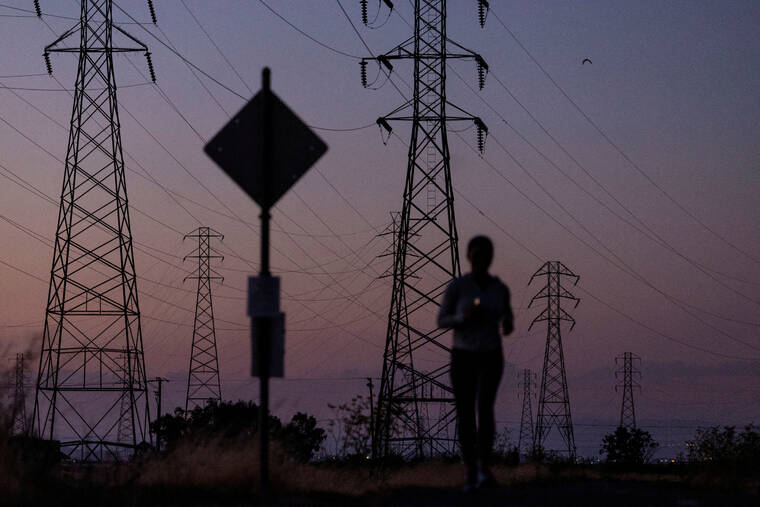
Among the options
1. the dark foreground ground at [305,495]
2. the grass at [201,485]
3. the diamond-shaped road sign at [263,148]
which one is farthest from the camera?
the diamond-shaped road sign at [263,148]

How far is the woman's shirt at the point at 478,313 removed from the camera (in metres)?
10.1

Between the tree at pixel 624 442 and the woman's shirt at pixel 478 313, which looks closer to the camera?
the woman's shirt at pixel 478 313

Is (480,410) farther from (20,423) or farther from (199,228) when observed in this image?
(199,228)

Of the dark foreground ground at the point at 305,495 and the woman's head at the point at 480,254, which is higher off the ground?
the woman's head at the point at 480,254

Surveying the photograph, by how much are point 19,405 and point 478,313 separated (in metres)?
4.51

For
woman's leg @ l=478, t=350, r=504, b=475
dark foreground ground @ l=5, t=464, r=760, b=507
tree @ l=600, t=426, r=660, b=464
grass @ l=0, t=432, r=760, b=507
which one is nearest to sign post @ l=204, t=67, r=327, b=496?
dark foreground ground @ l=5, t=464, r=760, b=507

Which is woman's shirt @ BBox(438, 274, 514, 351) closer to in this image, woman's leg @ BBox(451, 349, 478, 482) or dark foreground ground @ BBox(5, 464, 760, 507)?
woman's leg @ BBox(451, 349, 478, 482)

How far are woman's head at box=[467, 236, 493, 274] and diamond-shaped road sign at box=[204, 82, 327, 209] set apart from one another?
5.20ft

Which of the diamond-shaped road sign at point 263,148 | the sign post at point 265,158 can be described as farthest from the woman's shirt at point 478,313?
the diamond-shaped road sign at point 263,148

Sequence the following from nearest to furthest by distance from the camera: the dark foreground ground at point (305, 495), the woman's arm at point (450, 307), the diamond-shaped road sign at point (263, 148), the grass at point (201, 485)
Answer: the dark foreground ground at point (305, 495), the grass at point (201, 485), the diamond-shaped road sign at point (263, 148), the woman's arm at point (450, 307)

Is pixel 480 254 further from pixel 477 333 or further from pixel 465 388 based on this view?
pixel 465 388

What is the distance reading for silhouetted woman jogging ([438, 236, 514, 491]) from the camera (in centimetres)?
1008

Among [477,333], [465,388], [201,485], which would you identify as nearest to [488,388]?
[465,388]

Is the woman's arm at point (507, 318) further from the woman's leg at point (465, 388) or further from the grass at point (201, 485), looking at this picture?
the grass at point (201, 485)
